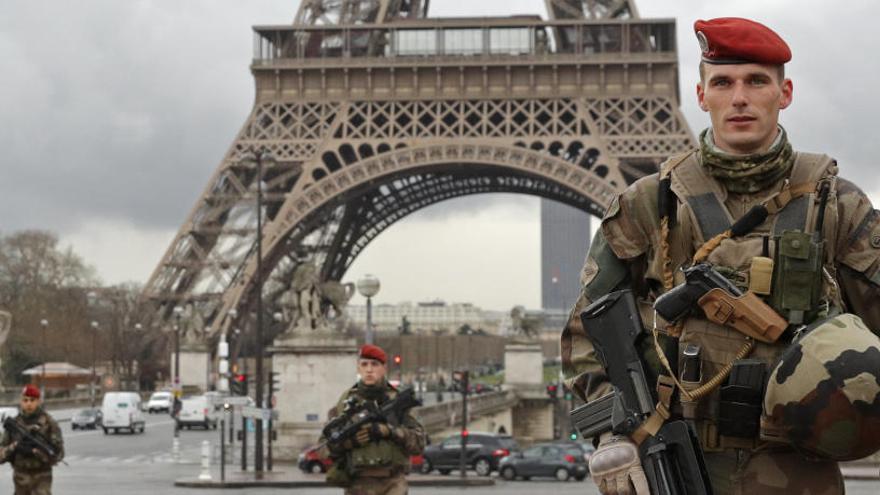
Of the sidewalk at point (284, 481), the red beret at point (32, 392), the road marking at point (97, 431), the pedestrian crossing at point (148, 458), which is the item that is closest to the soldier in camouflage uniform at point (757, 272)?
the red beret at point (32, 392)

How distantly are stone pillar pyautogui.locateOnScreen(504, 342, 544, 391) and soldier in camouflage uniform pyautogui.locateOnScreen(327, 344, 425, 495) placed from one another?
43.7 meters

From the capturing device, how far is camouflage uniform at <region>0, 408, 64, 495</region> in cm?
1370

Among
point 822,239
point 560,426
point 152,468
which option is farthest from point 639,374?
point 560,426

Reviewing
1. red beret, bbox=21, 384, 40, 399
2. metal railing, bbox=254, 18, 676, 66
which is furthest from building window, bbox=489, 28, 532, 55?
red beret, bbox=21, 384, 40, 399

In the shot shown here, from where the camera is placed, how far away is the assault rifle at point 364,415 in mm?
10891

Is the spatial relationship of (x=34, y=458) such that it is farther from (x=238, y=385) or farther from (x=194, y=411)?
(x=194, y=411)

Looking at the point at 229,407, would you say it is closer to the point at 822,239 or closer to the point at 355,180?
the point at 355,180

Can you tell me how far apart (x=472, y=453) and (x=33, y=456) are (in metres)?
24.4

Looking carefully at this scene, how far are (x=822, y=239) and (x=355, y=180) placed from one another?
51631mm

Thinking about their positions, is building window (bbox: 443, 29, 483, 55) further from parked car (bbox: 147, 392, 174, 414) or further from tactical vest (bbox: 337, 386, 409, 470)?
tactical vest (bbox: 337, 386, 409, 470)

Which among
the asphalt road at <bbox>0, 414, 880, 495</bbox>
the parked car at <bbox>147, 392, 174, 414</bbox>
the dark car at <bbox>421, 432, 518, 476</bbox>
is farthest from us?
the parked car at <bbox>147, 392, 174, 414</bbox>

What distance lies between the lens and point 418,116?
5712cm

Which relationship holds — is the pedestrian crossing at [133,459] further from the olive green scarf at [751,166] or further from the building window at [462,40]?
the olive green scarf at [751,166]

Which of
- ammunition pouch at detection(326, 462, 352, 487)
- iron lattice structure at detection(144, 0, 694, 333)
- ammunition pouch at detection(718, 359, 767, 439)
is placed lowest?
ammunition pouch at detection(326, 462, 352, 487)
